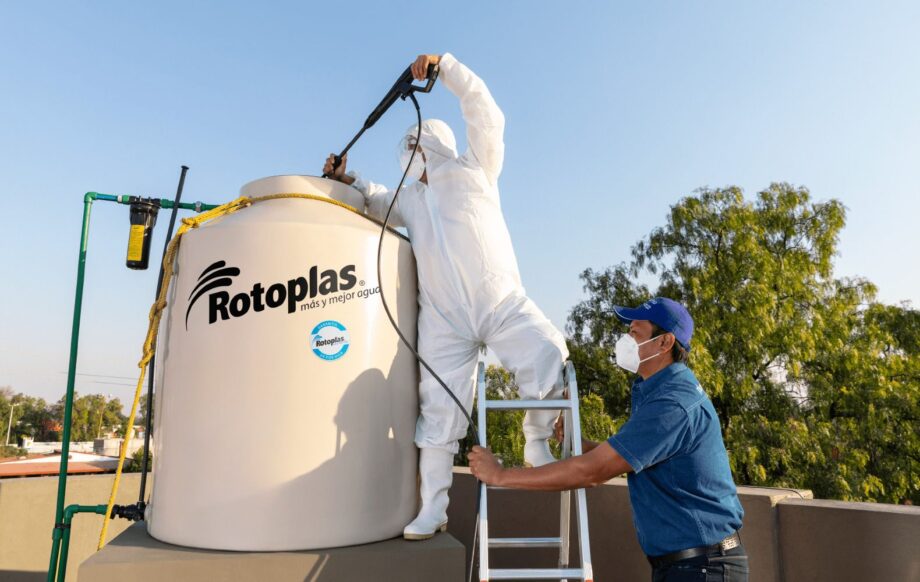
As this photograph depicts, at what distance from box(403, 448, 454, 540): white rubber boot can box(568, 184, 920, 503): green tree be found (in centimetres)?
1212

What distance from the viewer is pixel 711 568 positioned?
2.14 meters

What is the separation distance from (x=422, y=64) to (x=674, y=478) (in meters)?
2.23

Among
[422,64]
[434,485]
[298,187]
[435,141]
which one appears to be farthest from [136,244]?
[434,485]

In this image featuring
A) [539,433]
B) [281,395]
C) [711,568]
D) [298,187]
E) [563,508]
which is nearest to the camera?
[711,568]

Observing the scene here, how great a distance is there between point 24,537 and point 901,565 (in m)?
5.32

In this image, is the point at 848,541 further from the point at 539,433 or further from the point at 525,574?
the point at 525,574

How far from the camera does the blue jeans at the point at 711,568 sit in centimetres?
213

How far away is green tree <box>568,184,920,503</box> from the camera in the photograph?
14727 mm

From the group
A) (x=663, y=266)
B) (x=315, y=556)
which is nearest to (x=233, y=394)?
(x=315, y=556)

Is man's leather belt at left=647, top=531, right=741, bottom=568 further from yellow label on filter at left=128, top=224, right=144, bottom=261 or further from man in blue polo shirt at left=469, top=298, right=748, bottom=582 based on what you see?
yellow label on filter at left=128, top=224, right=144, bottom=261

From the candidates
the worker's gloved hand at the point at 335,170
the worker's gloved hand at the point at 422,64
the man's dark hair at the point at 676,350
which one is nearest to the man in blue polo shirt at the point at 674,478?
the man's dark hair at the point at 676,350

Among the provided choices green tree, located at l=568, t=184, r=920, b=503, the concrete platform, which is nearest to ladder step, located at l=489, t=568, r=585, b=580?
the concrete platform

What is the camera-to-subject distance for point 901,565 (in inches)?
106

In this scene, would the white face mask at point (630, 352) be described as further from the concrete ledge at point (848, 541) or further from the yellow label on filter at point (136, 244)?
the yellow label on filter at point (136, 244)
